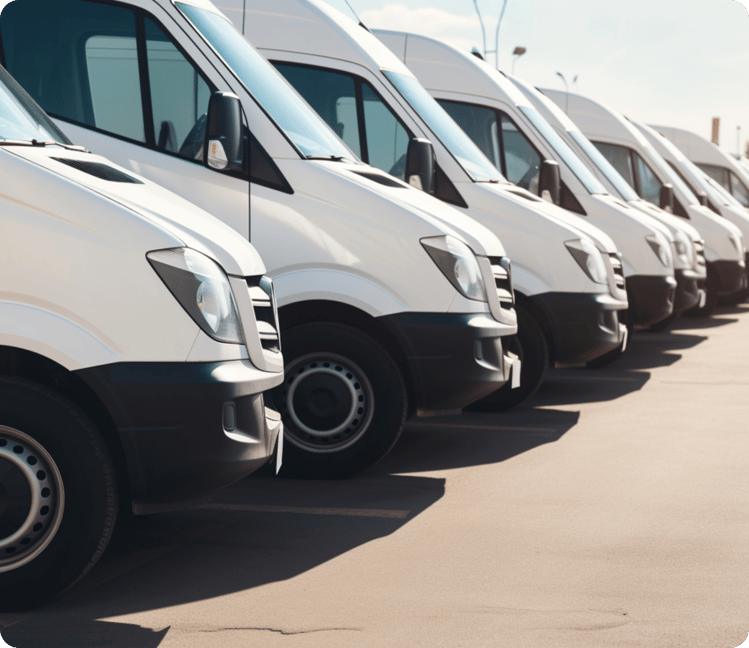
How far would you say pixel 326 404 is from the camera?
628 cm

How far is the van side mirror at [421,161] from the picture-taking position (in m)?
7.48

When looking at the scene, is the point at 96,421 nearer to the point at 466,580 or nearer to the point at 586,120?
the point at 466,580

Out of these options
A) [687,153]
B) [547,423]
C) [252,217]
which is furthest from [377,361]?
[687,153]

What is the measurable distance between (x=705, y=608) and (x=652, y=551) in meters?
0.74

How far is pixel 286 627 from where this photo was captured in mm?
3928

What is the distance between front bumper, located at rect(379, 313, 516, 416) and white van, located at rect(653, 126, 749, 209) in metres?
15.6

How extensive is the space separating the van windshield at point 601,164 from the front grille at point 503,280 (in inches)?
207

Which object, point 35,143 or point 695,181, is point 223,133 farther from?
point 695,181

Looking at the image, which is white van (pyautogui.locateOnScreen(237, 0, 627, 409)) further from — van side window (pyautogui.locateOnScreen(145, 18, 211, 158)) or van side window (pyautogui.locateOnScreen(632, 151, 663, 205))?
van side window (pyautogui.locateOnScreen(632, 151, 663, 205))

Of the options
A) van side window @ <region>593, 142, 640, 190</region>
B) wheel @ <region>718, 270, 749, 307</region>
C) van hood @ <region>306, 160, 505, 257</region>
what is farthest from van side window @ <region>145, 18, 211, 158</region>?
wheel @ <region>718, 270, 749, 307</region>

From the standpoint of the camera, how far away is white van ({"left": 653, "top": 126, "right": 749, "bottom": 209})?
2092cm

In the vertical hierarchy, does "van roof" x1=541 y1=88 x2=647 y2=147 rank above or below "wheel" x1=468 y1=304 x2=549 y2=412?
above

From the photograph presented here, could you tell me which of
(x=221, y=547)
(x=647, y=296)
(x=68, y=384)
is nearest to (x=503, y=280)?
(x=221, y=547)

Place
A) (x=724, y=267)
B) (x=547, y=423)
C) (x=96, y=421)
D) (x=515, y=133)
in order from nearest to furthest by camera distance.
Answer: (x=96, y=421) < (x=547, y=423) < (x=515, y=133) < (x=724, y=267)
